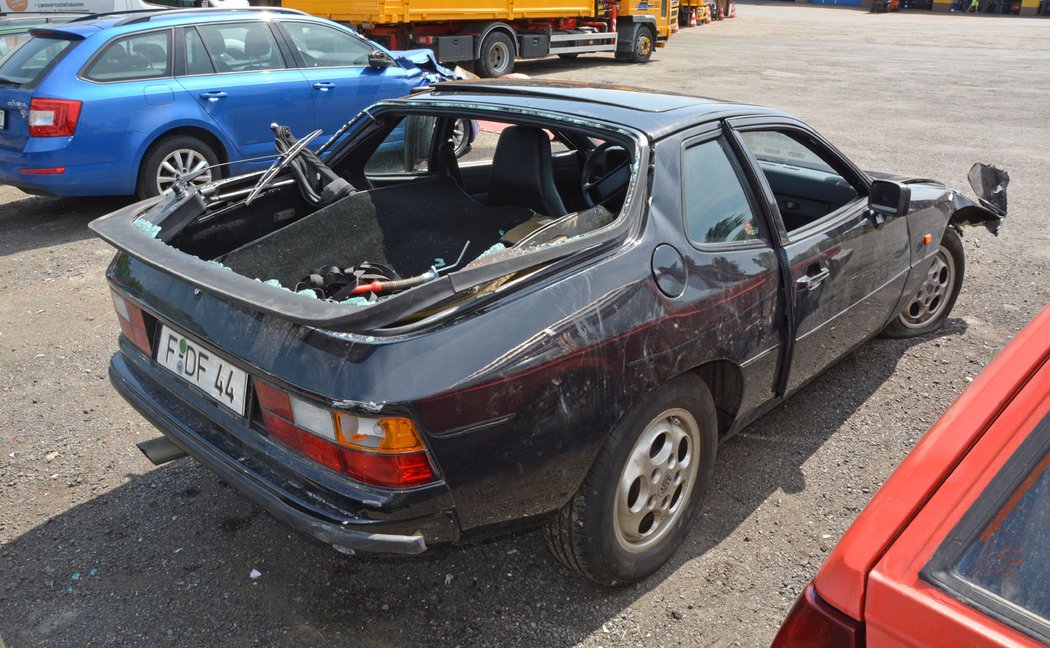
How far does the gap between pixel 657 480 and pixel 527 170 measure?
1358 millimetres

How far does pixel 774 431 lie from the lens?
3770 mm

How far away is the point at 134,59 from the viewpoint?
6586 millimetres

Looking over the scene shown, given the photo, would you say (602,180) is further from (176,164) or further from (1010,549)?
(176,164)

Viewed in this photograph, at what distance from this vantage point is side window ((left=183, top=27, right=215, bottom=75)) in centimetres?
681

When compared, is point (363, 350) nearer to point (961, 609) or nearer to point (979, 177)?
point (961, 609)

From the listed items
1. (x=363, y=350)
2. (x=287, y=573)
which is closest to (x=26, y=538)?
(x=287, y=573)

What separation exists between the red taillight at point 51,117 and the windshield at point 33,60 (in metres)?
0.32

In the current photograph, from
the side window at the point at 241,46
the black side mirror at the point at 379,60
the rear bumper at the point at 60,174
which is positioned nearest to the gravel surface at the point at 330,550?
the rear bumper at the point at 60,174

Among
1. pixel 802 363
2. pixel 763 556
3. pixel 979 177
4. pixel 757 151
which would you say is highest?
pixel 757 151

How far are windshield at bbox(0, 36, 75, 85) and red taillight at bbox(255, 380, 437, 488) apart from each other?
18.3 ft

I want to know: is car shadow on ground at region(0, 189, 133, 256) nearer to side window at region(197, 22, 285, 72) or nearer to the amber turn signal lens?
side window at region(197, 22, 285, 72)

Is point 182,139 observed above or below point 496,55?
below

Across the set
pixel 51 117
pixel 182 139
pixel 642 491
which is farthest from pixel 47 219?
pixel 642 491

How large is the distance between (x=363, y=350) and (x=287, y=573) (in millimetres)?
1175
